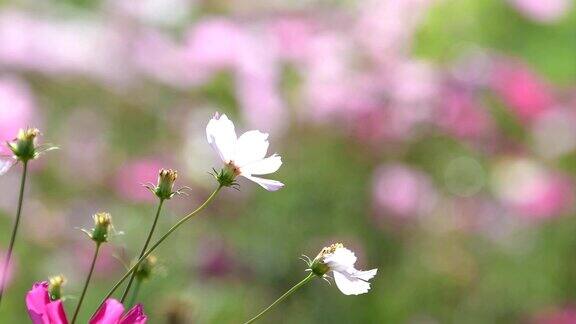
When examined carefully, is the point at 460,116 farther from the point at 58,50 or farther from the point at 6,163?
the point at 6,163

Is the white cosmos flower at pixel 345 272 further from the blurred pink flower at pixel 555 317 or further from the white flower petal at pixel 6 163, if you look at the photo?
the blurred pink flower at pixel 555 317

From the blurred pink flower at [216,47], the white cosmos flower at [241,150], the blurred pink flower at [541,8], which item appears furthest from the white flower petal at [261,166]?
the blurred pink flower at [541,8]

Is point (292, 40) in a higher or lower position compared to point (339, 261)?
higher

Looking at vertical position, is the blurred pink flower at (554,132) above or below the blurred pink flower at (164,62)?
below

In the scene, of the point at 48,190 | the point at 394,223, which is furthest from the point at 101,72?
the point at 394,223

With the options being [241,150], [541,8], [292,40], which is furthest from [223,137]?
[541,8]

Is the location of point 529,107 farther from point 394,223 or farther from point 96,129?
point 96,129
